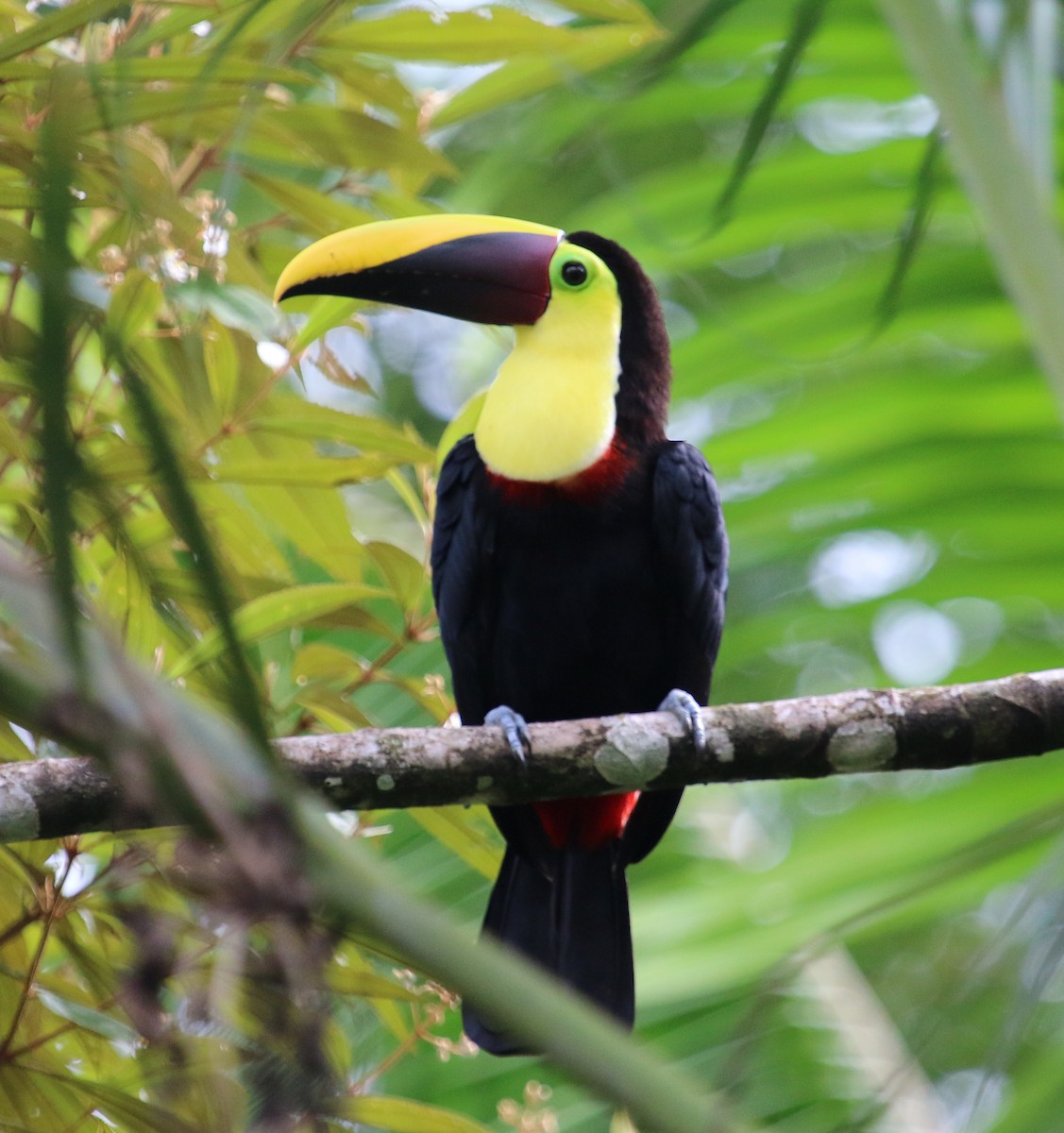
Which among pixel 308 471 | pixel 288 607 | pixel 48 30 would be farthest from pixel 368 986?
pixel 48 30

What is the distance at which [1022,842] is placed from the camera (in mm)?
692

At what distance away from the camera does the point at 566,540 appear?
251 cm

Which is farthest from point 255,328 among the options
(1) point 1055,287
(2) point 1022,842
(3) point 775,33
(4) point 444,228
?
(2) point 1022,842

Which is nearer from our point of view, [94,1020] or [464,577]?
[94,1020]

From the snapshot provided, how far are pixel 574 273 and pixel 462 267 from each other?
0.21 m

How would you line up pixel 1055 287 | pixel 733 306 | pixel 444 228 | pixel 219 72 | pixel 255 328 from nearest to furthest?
pixel 1055 287 → pixel 219 72 → pixel 255 328 → pixel 733 306 → pixel 444 228

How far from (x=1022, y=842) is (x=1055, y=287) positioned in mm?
442

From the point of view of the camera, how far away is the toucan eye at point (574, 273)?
2629 millimetres

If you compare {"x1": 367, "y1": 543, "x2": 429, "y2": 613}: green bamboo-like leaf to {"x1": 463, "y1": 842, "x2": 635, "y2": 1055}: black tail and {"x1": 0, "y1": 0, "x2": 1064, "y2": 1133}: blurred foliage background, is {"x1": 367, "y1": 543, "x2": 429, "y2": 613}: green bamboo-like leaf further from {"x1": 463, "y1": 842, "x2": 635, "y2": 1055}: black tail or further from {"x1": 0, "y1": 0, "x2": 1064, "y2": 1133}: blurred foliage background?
{"x1": 463, "y1": 842, "x2": 635, "y2": 1055}: black tail

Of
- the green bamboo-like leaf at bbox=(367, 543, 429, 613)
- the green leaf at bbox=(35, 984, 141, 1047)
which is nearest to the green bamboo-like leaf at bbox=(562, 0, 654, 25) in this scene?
the green bamboo-like leaf at bbox=(367, 543, 429, 613)

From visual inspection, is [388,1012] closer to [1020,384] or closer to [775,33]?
[1020,384]

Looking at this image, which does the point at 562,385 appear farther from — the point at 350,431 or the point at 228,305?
the point at 228,305

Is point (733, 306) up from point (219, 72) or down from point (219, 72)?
down

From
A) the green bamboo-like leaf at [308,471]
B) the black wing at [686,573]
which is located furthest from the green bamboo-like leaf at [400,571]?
the black wing at [686,573]
